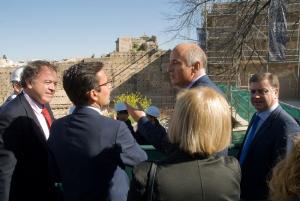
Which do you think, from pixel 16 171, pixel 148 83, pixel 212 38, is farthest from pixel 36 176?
pixel 148 83

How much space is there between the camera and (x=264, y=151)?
109 inches

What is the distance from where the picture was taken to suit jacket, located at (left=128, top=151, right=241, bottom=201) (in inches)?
66.6

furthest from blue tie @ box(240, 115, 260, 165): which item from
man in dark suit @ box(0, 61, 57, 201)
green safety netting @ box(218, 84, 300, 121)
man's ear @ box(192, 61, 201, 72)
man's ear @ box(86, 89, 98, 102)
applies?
green safety netting @ box(218, 84, 300, 121)

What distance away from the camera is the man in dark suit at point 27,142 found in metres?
2.46

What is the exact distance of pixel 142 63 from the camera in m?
25.0

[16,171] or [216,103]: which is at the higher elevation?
[216,103]

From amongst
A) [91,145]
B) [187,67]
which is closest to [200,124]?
[91,145]

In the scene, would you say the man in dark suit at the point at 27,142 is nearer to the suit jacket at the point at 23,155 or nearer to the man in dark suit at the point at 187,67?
the suit jacket at the point at 23,155

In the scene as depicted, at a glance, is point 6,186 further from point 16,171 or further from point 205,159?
point 205,159

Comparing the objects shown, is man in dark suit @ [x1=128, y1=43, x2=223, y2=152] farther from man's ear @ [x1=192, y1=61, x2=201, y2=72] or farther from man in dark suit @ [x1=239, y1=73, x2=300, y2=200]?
man in dark suit @ [x1=239, y1=73, x2=300, y2=200]

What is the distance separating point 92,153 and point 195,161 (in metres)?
0.64

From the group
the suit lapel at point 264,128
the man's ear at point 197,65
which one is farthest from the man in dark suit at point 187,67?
the suit lapel at point 264,128

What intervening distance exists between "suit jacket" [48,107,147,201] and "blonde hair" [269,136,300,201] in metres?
0.88

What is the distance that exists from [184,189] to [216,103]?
43cm
